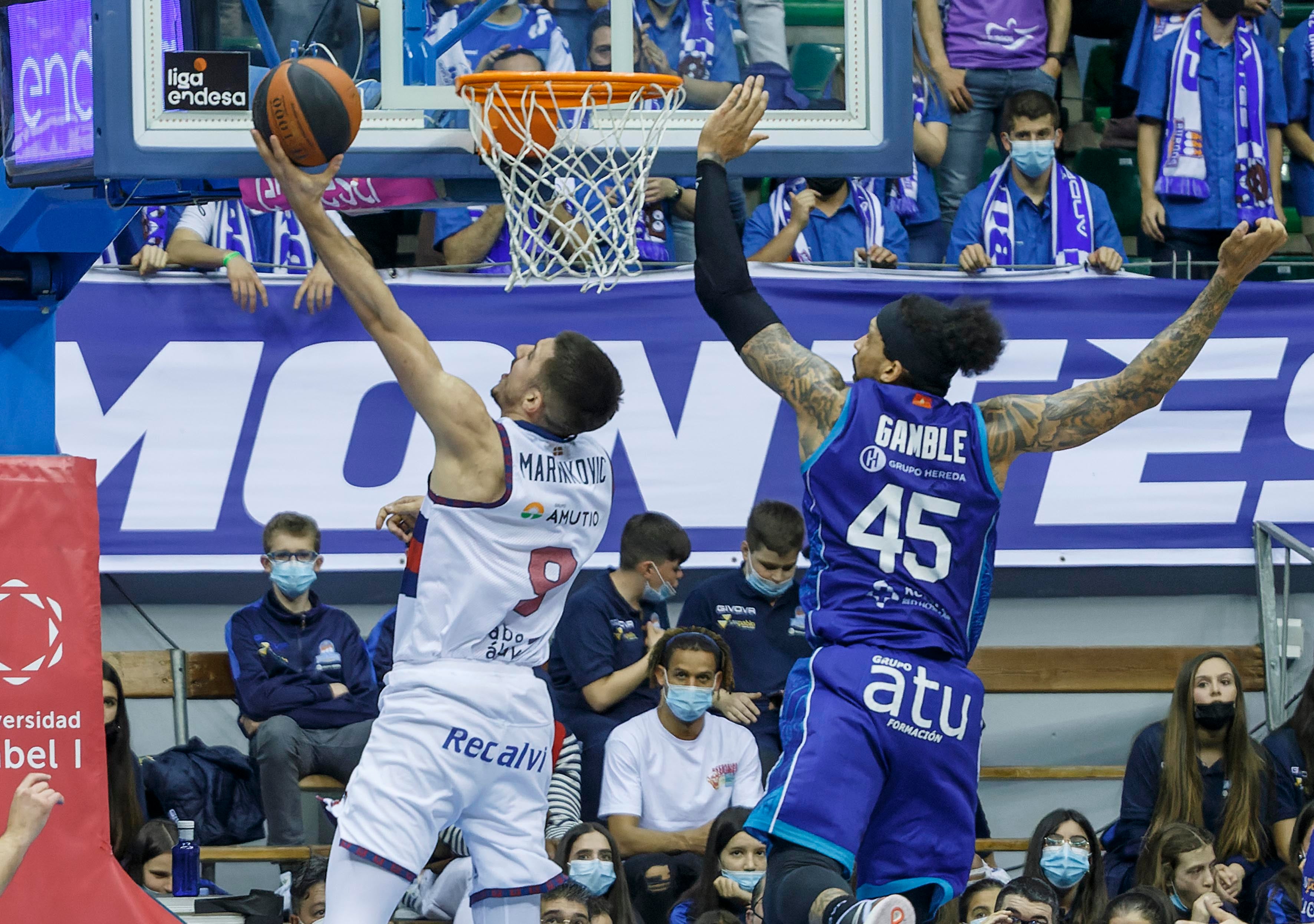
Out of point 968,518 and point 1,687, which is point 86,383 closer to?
point 1,687

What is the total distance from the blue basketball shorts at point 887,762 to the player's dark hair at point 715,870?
278 cm

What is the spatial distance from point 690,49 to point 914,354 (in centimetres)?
190

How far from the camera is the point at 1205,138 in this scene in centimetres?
1113

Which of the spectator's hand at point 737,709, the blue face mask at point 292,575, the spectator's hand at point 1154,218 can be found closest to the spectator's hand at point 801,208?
the spectator's hand at point 1154,218

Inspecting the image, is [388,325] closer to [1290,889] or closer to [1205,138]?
[1290,889]

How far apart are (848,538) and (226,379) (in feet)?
18.1

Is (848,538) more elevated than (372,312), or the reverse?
(372,312)

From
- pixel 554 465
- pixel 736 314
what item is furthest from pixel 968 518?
pixel 554 465

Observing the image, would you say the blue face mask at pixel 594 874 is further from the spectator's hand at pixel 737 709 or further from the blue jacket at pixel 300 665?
the blue jacket at pixel 300 665

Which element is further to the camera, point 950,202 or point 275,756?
point 950,202

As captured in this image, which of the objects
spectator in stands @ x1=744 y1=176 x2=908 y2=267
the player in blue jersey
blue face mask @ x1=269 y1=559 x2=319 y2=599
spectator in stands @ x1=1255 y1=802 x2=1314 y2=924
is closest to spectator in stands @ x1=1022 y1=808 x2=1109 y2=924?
spectator in stands @ x1=1255 y1=802 x2=1314 y2=924

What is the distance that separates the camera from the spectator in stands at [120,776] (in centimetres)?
822

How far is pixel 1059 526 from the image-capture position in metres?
10.3

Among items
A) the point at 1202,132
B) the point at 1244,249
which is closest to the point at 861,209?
the point at 1202,132
